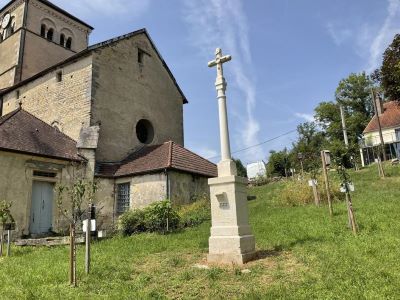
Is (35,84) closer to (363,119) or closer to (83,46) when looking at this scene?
(83,46)

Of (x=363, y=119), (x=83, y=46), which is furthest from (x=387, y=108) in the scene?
(x=83, y=46)

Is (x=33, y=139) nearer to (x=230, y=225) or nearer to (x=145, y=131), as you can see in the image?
(x=145, y=131)

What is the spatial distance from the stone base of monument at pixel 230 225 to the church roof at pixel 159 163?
25.9 ft

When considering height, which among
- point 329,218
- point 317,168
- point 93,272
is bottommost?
point 93,272

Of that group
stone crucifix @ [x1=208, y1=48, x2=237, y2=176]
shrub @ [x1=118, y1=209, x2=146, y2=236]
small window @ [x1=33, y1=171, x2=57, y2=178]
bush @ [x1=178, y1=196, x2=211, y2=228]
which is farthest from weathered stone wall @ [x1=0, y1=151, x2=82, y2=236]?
stone crucifix @ [x1=208, y1=48, x2=237, y2=176]

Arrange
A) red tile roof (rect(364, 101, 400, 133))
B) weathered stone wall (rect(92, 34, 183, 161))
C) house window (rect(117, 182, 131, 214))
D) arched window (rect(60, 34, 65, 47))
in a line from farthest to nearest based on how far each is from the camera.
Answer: red tile roof (rect(364, 101, 400, 133)), arched window (rect(60, 34, 65, 47)), weathered stone wall (rect(92, 34, 183, 161)), house window (rect(117, 182, 131, 214))

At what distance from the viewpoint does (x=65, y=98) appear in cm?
1956

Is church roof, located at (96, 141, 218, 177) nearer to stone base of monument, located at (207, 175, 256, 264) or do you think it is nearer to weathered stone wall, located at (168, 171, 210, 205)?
weathered stone wall, located at (168, 171, 210, 205)

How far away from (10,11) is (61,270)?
3002cm

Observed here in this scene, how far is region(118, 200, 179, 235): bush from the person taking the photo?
1340cm

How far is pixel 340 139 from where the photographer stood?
47688mm

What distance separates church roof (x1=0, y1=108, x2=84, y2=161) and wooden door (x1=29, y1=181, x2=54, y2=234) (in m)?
1.48

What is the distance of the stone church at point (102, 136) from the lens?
1524cm

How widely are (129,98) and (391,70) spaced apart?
14.2 meters
